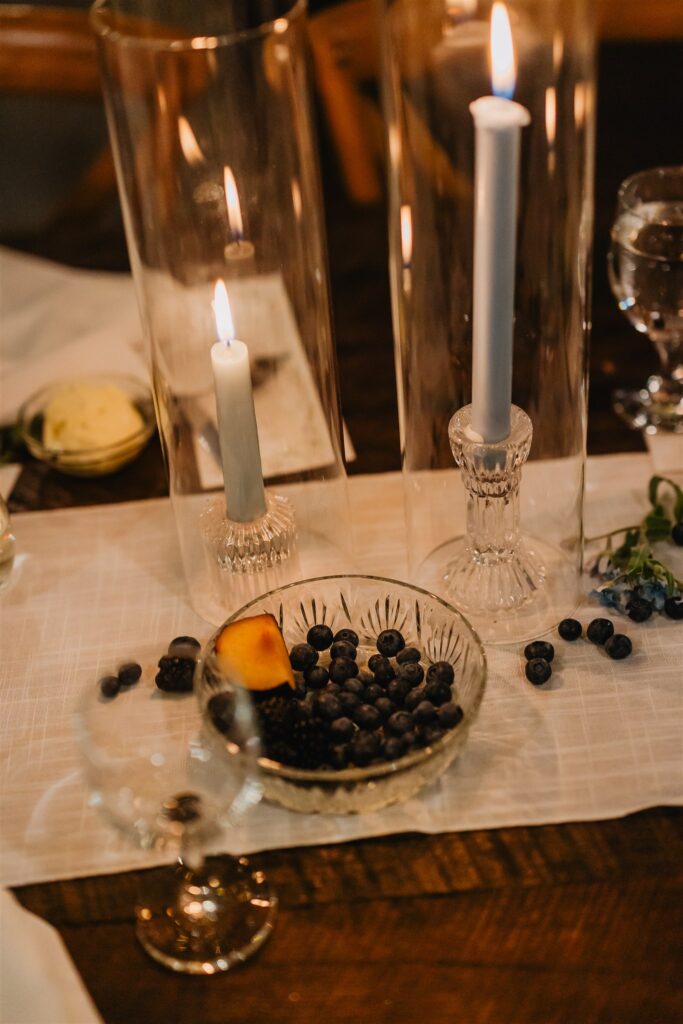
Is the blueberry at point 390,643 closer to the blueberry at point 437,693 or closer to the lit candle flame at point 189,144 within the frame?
the blueberry at point 437,693

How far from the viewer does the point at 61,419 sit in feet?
2.66

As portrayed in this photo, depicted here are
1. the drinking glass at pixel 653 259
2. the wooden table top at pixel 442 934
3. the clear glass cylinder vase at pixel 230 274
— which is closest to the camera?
the wooden table top at pixel 442 934

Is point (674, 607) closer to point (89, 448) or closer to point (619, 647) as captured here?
point (619, 647)

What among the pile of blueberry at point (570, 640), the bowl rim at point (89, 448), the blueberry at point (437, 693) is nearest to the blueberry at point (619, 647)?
the pile of blueberry at point (570, 640)

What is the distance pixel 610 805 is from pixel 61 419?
45 centimetres

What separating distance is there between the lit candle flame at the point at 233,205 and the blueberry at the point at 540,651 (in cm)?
28

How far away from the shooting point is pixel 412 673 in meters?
0.60

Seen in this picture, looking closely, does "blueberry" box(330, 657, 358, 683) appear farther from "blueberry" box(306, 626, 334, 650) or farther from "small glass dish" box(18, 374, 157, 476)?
"small glass dish" box(18, 374, 157, 476)

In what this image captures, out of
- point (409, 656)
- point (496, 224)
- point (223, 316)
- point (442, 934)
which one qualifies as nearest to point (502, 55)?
point (496, 224)

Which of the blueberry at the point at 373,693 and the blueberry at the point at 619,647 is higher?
the blueberry at the point at 373,693

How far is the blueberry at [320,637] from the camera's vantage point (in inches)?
24.7

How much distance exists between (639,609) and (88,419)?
0.38m

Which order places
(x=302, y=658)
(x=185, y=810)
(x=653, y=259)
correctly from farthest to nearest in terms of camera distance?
(x=653, y=259)
(x=302, y=658)
(x=185, y=810)

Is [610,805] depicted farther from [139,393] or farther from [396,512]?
[139,393]
